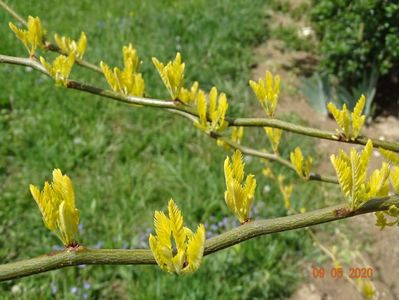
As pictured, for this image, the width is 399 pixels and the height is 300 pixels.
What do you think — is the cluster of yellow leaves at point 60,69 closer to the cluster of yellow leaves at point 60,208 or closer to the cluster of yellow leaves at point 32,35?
the cluster of yellow leaves at point 32,35

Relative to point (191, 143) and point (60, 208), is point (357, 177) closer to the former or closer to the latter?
point (60, 208)

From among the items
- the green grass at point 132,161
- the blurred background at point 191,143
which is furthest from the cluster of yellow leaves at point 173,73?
the green grass at point 132,161

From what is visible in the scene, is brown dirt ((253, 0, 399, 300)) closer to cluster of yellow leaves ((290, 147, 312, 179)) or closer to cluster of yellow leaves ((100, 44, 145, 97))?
cluster of yellow leaves ((290, 147, 312, 179))

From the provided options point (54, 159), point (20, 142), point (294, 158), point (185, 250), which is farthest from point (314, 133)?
point (20, 142)

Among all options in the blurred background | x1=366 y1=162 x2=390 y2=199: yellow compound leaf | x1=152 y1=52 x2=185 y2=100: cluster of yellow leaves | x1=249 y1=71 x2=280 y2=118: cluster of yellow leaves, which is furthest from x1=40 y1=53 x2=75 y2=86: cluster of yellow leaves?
the blurred background

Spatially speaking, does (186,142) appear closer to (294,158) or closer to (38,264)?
(294,158)

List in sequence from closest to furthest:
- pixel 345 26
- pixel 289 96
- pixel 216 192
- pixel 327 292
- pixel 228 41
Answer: pixel 327 292
pixel 216 192
pixel 345 26
pixel 289 96
pixel 228 41

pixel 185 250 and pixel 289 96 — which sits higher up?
pixel 185 250

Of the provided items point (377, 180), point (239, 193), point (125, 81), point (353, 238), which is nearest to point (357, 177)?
point (377, 180)
